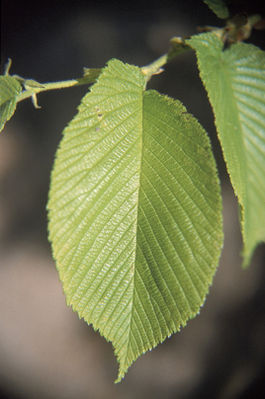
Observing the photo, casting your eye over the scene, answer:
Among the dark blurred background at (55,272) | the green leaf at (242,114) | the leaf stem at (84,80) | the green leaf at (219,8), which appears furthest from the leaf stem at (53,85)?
the dark blurred background at (55,272)

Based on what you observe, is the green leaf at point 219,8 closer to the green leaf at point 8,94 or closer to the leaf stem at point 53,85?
the leaf stem at point 53,85

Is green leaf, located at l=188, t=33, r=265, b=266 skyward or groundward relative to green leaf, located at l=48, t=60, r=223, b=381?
skyward

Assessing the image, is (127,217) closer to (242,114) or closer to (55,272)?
(242,114)

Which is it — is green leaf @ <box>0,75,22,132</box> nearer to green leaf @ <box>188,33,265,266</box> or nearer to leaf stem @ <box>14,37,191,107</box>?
leaf stem @ <box>14,37,191,107</box>

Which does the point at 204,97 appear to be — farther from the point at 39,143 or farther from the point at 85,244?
the point at 85,244

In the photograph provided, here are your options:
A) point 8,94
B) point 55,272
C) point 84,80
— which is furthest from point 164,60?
point 55,272

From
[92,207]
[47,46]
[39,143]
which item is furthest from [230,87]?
[47,46]

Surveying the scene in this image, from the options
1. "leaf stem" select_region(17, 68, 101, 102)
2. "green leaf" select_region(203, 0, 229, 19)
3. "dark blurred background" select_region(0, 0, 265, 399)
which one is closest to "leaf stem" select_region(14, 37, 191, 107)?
"leaf stem" select_region(17, 68, 101, 102)
